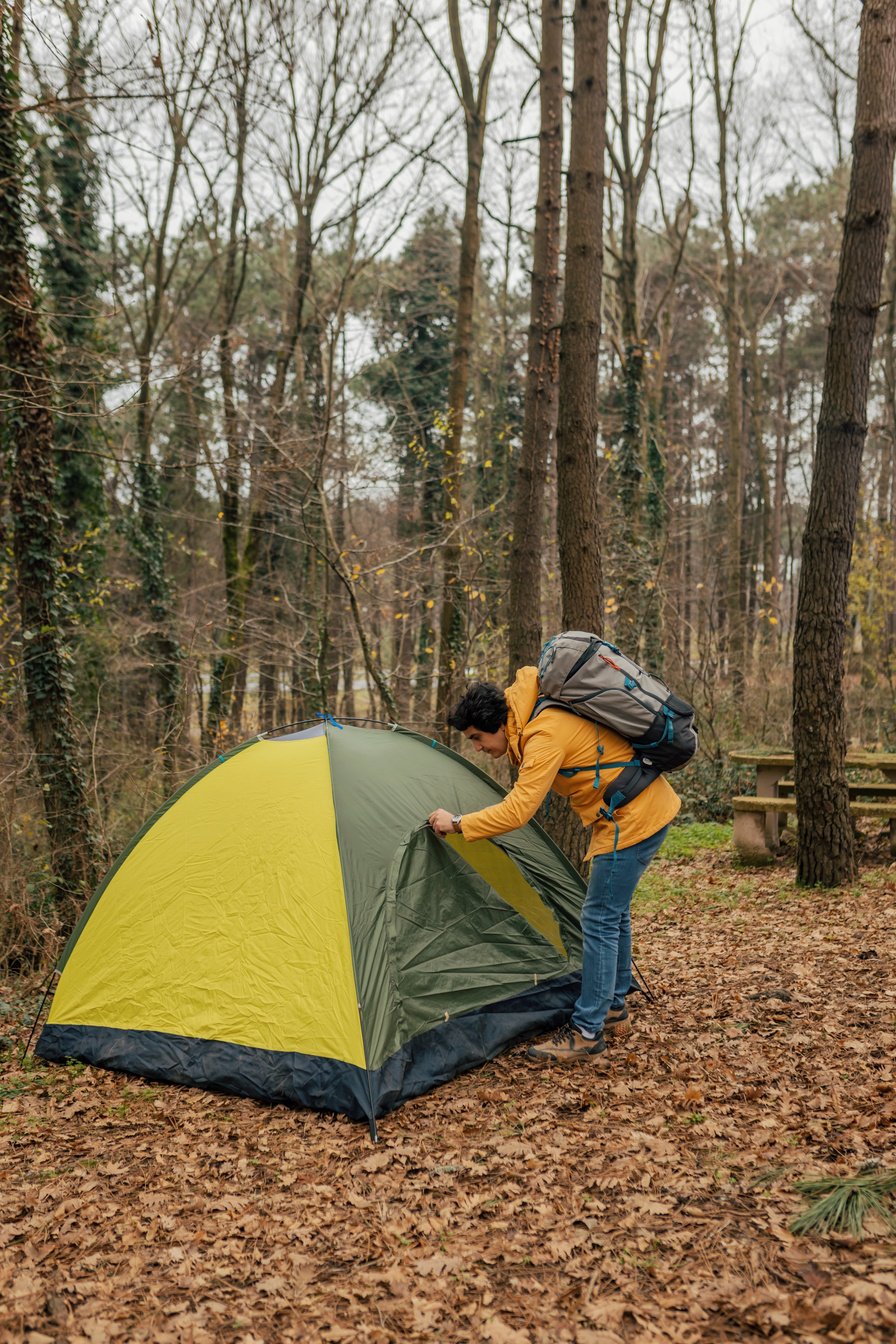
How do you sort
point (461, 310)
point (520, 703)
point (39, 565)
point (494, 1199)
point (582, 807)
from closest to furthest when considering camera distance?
point (494, 1199) → point (520, 703) → point (582, 807) → point (39, 565) → point (461, 310)

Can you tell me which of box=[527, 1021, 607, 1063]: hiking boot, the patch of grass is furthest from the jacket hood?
the patch of grass

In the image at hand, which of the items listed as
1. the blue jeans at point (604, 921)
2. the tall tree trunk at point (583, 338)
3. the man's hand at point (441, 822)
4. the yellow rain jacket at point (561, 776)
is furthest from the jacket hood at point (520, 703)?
the tall tree trunk at point (583, 338)

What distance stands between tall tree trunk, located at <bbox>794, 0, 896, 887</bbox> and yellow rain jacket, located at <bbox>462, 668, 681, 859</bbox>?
318 centimetres

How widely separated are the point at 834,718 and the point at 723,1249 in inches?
192

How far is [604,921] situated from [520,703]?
3.40 feet

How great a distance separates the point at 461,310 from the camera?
38.1ft

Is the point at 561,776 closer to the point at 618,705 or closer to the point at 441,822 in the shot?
the point at 618,705

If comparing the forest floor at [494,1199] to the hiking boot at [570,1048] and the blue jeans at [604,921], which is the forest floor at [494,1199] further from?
the blue jeans at [604,921]

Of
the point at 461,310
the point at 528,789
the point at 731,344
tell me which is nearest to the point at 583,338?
the point at 528,789

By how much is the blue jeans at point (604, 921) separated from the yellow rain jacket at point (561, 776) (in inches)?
2.9

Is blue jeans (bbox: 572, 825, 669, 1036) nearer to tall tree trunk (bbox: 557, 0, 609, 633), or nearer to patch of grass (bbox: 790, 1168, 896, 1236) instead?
patch of grass (bbox: 790, 1168, 896, 1236)

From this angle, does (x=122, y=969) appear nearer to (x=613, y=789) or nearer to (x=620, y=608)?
(x=613, y=789)

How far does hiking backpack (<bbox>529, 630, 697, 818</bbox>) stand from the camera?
423 centimetres

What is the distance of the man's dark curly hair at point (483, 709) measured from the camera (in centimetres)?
432
